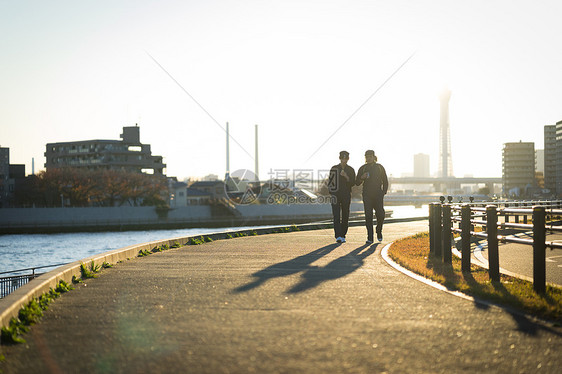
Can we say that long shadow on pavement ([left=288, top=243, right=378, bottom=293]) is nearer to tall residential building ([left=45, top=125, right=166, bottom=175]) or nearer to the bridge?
tall residential building ([left=45, top=125, right=166, bottom=175])

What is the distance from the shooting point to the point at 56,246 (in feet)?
166

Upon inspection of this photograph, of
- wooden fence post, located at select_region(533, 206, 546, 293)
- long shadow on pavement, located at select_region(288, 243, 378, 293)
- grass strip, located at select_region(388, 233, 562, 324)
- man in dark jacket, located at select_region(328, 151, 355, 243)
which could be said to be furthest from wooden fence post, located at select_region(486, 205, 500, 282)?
man in dark jacket, located at select_region(328, 151, 355, 243)

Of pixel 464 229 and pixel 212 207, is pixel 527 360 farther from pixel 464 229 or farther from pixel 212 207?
pixel 212 207

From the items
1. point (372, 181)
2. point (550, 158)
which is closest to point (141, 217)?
point (372, 181)

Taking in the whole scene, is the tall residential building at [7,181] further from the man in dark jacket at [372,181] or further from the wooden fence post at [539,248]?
the wooden fence post at [539,248]

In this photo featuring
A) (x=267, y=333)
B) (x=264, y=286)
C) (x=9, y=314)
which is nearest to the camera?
(x=267, y=333)

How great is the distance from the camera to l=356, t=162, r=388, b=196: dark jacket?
11680 mm

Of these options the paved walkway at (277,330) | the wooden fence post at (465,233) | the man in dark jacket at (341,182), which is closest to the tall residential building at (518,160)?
the man in dark jacket at (341,182)

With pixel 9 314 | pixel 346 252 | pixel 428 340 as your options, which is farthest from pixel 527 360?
pixel 346 252

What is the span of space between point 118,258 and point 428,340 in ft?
21.1

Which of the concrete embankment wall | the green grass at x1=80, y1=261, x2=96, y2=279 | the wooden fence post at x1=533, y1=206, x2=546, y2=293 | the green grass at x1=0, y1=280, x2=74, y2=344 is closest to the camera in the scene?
the green grass at x1=0, y1=280, x2=74, y2=344

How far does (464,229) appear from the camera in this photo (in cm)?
743

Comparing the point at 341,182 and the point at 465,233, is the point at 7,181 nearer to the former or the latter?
the point at 341,182

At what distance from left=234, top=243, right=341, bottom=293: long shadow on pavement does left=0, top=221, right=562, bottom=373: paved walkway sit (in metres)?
0.06
